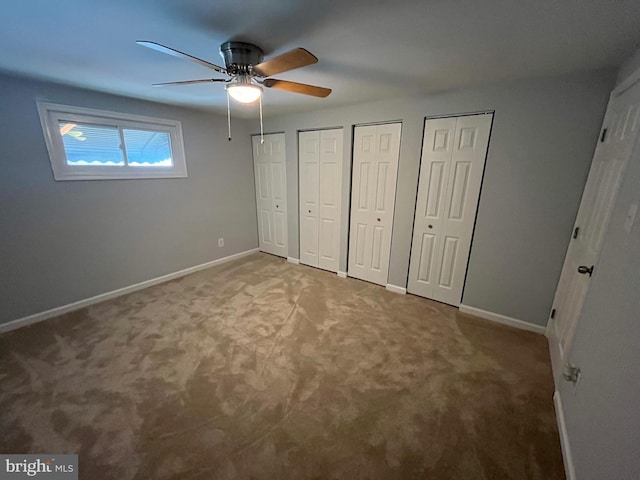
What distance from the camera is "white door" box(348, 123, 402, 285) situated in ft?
9.56

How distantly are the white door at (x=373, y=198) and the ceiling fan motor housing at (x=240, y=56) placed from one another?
1.72 meters

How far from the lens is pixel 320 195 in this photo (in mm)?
3578

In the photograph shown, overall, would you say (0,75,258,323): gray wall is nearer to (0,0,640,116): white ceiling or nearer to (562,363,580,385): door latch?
(0,0,640,116): white ceiling

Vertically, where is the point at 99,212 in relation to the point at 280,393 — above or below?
above

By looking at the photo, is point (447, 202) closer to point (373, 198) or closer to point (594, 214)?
point (373, 198)

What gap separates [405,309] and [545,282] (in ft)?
4.12

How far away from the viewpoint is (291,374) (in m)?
1.87

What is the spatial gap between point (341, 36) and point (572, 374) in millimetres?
2337

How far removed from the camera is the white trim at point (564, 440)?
1.24 metres

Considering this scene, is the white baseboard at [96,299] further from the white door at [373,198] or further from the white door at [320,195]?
the white door at [373,198]

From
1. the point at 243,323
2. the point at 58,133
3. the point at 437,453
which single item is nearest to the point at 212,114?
the point at 58,133

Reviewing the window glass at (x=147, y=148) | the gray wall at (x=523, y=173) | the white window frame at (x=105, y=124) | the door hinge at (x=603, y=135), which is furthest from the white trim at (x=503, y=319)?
A: the window glass at (x=147, y=148)

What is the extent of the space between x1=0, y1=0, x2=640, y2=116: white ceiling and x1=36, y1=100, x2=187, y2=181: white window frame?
37 centimetres

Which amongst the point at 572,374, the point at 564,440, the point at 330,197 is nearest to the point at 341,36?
the point at 330,197
